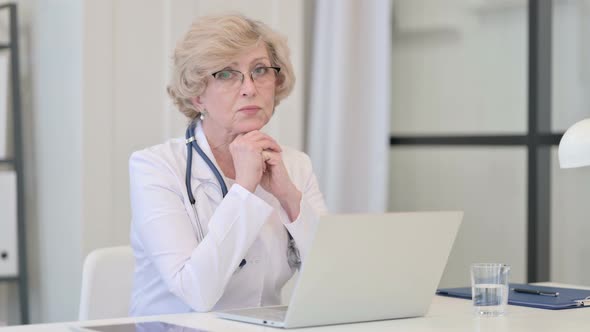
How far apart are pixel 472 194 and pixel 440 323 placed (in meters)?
2.25

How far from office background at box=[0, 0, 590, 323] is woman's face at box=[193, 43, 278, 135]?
1048mm

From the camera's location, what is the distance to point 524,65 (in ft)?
12.3

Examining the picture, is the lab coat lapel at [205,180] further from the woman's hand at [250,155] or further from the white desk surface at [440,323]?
the white desk surface at [440,323]

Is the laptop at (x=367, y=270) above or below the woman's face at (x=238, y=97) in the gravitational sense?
below

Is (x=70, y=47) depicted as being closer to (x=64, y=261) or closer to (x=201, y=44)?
(x=64, y=261)

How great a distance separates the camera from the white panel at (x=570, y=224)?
11.7ft

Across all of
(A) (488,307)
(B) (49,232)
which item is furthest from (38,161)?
(A) (488,307)

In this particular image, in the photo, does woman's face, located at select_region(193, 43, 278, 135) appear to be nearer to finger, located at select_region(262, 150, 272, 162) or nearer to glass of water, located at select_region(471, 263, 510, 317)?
finger, located at select_region(262, 150, 272, 162)

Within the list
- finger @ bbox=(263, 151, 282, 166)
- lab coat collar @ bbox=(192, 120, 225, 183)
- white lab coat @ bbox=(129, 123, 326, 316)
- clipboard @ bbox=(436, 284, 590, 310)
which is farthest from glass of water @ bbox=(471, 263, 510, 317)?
lab coat collar @ bbox=(192, 120, 225, 183)

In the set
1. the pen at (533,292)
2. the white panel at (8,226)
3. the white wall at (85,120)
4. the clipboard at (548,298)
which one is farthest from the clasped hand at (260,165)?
the white panel at (8,226)

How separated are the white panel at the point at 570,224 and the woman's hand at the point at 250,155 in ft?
5.45

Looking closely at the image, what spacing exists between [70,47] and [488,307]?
2.04 m

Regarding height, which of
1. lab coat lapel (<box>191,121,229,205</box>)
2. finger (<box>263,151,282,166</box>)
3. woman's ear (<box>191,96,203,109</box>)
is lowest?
lab coat lapel (<box>191,121,229,205</box>)

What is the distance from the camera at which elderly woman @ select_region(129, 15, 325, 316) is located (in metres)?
2.08
